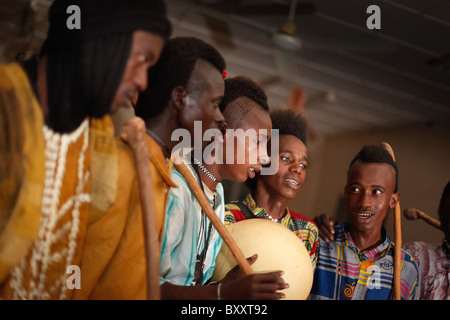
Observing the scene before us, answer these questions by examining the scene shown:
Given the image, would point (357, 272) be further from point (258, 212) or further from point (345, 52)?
point (345, 52)

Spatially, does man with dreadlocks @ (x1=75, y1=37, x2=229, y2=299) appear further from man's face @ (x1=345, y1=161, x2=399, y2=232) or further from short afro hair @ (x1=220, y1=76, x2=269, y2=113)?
man's face @ (x1=345, y1=161, x2=399, y2=232)

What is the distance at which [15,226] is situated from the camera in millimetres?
960

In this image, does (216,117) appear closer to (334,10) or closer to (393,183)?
(393,183)

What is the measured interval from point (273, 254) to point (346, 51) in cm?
396

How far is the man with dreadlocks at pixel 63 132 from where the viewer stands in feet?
3.19

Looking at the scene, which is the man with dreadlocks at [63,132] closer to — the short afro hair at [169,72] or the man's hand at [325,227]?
the short afro hair at [169,72]

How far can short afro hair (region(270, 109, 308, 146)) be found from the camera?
6.90ft

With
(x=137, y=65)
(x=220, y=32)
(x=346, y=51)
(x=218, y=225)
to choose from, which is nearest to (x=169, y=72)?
(x=137, y=65)

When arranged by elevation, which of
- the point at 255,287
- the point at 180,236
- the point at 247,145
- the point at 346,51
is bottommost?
the point at 255,287

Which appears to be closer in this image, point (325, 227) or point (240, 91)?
point (240, 91)

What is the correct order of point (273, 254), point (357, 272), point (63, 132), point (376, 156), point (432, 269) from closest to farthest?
point (63, 132)
point (273, 254)
point (357, 272)
point (376, 156)
point (432, 269)

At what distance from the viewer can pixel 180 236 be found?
4.28 feet

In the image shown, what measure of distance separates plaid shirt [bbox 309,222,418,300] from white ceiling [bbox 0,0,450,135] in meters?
1.39
